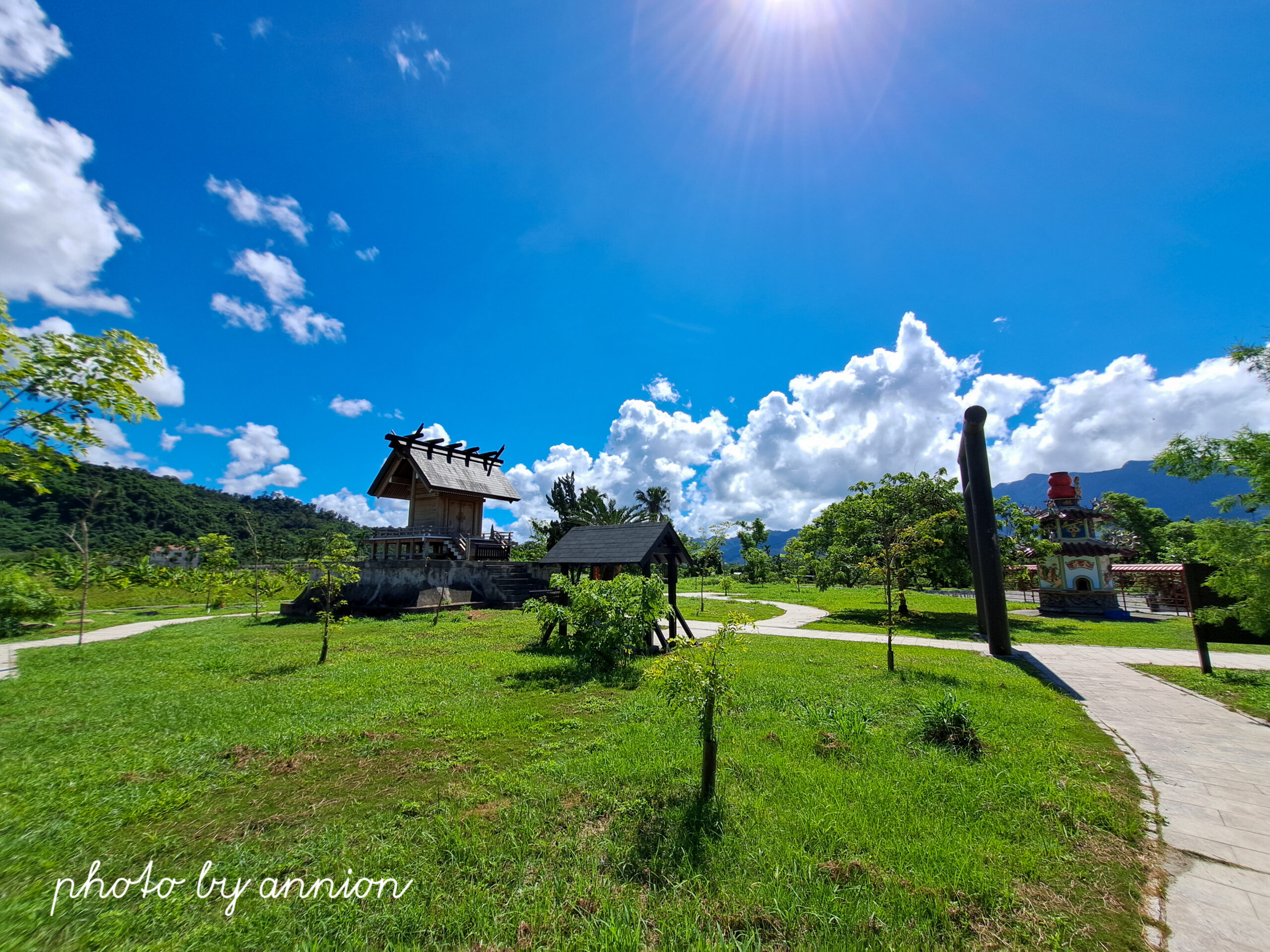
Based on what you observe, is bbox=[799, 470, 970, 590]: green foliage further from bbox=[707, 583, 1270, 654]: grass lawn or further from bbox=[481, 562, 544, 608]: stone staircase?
bbox=[481, 562, 544, 608]: stone staircase

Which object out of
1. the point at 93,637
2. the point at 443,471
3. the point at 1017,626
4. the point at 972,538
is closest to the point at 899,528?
the point at 972,538

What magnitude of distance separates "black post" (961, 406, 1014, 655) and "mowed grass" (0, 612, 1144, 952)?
14.3 feet

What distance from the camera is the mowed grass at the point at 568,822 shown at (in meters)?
2.98

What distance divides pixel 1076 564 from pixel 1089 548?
966 millimetres

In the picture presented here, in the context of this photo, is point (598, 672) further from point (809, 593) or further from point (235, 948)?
point (809, 593)

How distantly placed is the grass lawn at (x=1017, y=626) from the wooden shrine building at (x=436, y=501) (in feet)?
58.7

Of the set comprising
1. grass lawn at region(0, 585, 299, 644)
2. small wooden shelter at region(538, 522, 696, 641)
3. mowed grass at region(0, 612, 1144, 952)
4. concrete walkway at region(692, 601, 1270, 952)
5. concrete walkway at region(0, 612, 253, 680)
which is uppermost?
small wooden shelter at region(538, 522, 696, 641)

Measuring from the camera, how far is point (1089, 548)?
22.0 m

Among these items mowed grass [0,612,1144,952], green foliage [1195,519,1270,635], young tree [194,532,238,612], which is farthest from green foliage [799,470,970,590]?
young tree [194,532,238,612]

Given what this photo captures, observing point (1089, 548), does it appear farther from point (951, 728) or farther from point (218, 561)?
point (218, 561)

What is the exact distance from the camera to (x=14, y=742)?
5.93 m

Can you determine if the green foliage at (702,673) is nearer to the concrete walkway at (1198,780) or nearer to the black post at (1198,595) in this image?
the concrete walkway at (1198,780)

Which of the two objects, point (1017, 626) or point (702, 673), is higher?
point (702, 673)

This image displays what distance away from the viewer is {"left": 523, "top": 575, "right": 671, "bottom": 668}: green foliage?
1029 centimetres
